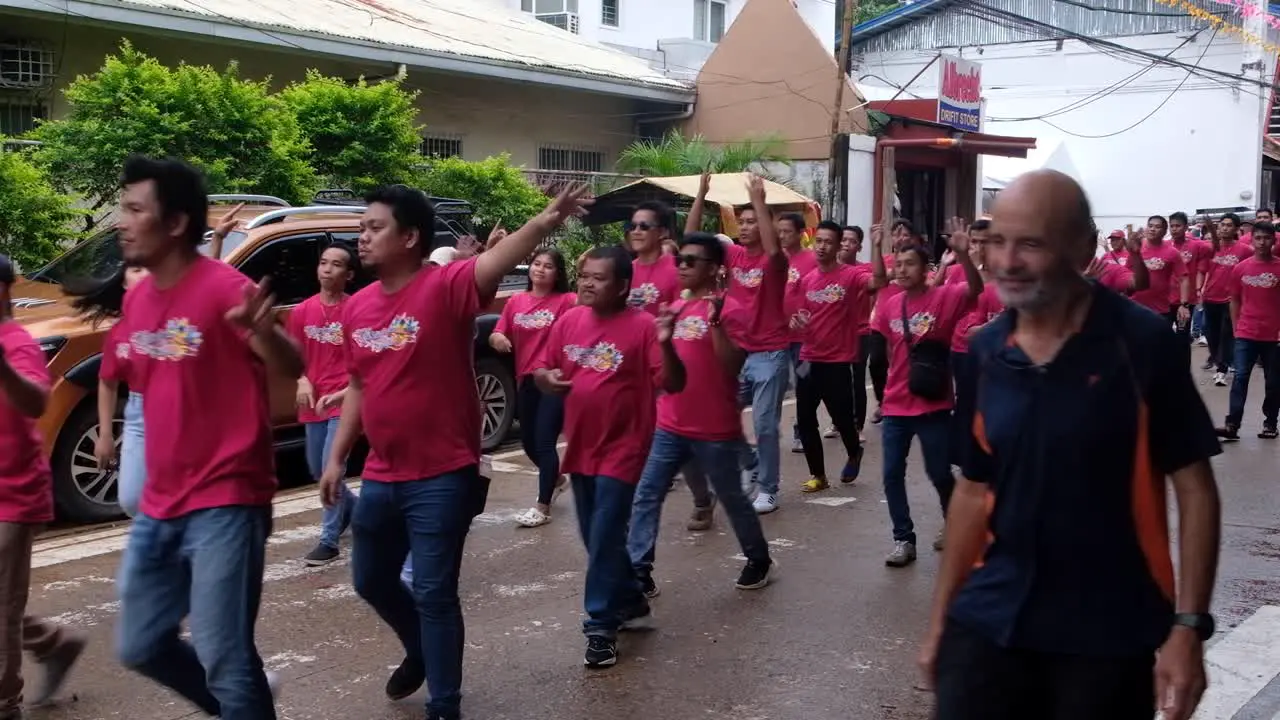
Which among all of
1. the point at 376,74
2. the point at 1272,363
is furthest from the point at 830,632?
the point at 376,74

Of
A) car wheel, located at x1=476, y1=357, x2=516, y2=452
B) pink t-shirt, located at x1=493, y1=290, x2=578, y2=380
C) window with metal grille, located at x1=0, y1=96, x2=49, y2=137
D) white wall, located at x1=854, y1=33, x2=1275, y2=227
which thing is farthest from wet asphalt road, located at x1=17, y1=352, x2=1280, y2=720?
white wall, located at x1=854, y1=33, x2=1275, y2=227

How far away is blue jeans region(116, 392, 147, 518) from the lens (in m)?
4.91

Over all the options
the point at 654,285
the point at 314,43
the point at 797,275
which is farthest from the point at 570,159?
the point at 654,285

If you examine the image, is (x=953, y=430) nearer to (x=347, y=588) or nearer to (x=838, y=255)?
(x=347, y=588)

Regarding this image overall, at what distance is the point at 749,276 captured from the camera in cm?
873

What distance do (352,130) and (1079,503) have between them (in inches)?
524

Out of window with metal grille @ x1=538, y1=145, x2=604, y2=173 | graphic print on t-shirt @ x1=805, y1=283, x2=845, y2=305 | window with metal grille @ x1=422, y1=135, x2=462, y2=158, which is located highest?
window with metal grille @ x1=422, y1=135, x2=462, y2=158

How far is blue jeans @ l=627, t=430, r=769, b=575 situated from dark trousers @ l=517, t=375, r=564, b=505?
57.1 inches

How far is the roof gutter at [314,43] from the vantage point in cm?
1371

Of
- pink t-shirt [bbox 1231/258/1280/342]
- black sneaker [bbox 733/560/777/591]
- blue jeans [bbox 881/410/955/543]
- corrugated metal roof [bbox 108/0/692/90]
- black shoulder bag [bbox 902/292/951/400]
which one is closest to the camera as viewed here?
black sneaker [bbox 733/560/777/591]

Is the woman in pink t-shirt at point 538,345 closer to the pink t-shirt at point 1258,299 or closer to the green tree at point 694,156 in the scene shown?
the pink t-shirt at point 1258,299

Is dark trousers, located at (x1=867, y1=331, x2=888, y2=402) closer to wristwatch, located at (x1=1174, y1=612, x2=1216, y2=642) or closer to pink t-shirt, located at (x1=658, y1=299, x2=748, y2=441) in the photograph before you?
pink t-shirt, located at (x1=658, y1=299, x2=748, y2=441)

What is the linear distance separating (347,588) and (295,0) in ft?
43.4

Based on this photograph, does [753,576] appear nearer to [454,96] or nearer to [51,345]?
[51,345]
